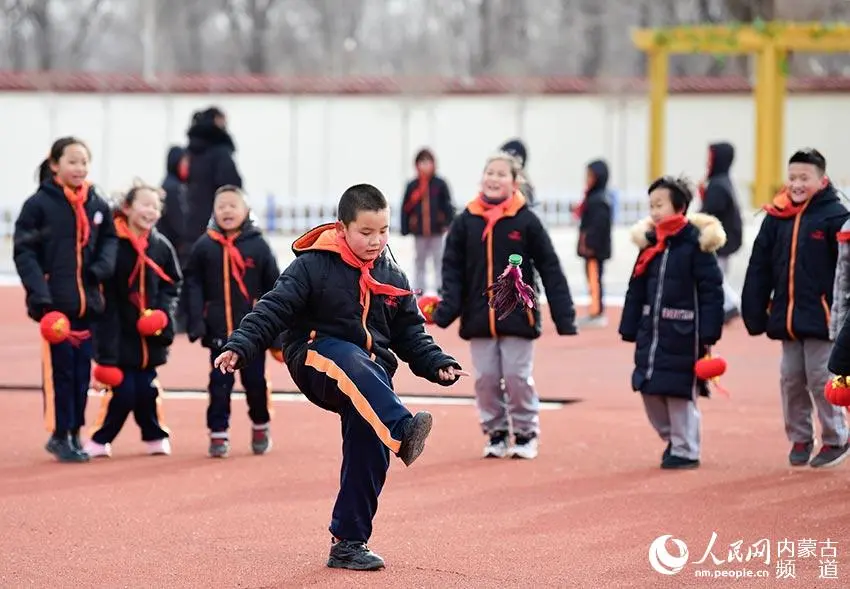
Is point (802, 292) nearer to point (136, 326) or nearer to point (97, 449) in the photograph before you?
point (136, 326)

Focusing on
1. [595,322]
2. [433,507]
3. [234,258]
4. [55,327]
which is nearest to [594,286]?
[595,322]

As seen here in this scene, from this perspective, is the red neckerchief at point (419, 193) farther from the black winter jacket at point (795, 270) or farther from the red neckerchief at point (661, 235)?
the black winter jacket at point (795, 270)

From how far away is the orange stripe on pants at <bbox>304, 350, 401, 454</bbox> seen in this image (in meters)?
6.81

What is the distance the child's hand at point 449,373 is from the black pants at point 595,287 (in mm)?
10902

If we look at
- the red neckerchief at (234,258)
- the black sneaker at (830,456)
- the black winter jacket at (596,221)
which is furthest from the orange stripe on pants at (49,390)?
the black winter jacket at (596,221)

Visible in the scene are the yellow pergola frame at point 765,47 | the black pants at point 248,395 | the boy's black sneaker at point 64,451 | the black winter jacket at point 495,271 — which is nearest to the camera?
the boy's black sneaker at point 64,451

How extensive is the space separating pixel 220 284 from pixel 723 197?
884 centimetres

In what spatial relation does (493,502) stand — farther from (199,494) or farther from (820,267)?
(820,267)

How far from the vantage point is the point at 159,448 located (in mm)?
10086

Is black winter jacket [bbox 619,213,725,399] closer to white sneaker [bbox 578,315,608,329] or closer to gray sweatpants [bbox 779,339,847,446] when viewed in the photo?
gray sweatpants [bbox 779,339,847,446]

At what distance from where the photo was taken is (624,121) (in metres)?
36.6

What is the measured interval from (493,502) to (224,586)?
2.15 metres

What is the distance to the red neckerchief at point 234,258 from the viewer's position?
10055 mm

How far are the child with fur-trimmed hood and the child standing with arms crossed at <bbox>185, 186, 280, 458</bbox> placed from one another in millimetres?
2166
